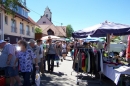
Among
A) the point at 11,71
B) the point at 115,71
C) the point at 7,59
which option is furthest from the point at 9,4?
the point at 115,71

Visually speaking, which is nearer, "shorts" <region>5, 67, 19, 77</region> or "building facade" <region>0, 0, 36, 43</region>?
"shorts" <region>5, 67, 19, 77</region>

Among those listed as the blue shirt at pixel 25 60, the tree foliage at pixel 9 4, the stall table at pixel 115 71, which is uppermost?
the tree foliage at pixel 9 4

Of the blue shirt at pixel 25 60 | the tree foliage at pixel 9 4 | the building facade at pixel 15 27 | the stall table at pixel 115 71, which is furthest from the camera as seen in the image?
the building facade at pixel 15 27

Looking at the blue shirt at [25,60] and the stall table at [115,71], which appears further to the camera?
the stall table at [115,71]

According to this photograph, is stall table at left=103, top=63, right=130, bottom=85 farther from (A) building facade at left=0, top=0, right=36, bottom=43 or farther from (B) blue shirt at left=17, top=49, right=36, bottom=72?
(A) building facade at left=0, top=0, right=36, bottom=43

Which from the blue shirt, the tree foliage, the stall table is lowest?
the stall table

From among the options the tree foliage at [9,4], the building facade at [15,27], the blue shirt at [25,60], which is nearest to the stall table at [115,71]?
the blue shirt at [25,60]

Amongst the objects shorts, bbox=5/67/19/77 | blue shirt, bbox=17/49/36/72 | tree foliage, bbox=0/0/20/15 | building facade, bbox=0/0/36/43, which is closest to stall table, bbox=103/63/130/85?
blue shirt, bbox=17/49/36/72

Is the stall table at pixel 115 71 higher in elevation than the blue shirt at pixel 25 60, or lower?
lower

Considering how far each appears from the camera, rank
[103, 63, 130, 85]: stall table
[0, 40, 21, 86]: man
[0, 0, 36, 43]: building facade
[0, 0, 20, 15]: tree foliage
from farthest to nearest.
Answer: [0, 0, 36, 43]: building facade, [0, 0, 20, 15]: tree foliage, [0, 40, 21, 86]: man, [103, 63, 130, 85]: stall table

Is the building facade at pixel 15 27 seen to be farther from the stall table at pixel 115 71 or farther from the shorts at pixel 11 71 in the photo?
the stall table at pixel 115 71

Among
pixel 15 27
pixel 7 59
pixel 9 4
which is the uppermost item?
pixel 15 27

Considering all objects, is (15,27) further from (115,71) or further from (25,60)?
(115,71)

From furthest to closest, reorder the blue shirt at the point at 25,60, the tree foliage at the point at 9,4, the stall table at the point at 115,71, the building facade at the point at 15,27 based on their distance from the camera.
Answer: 1. the building facade at the point at 15,27
2. the tree foliage at the point at 9,4
3. the stall table at the point at 115,71
4. the blue shirt at the point at 25,60
